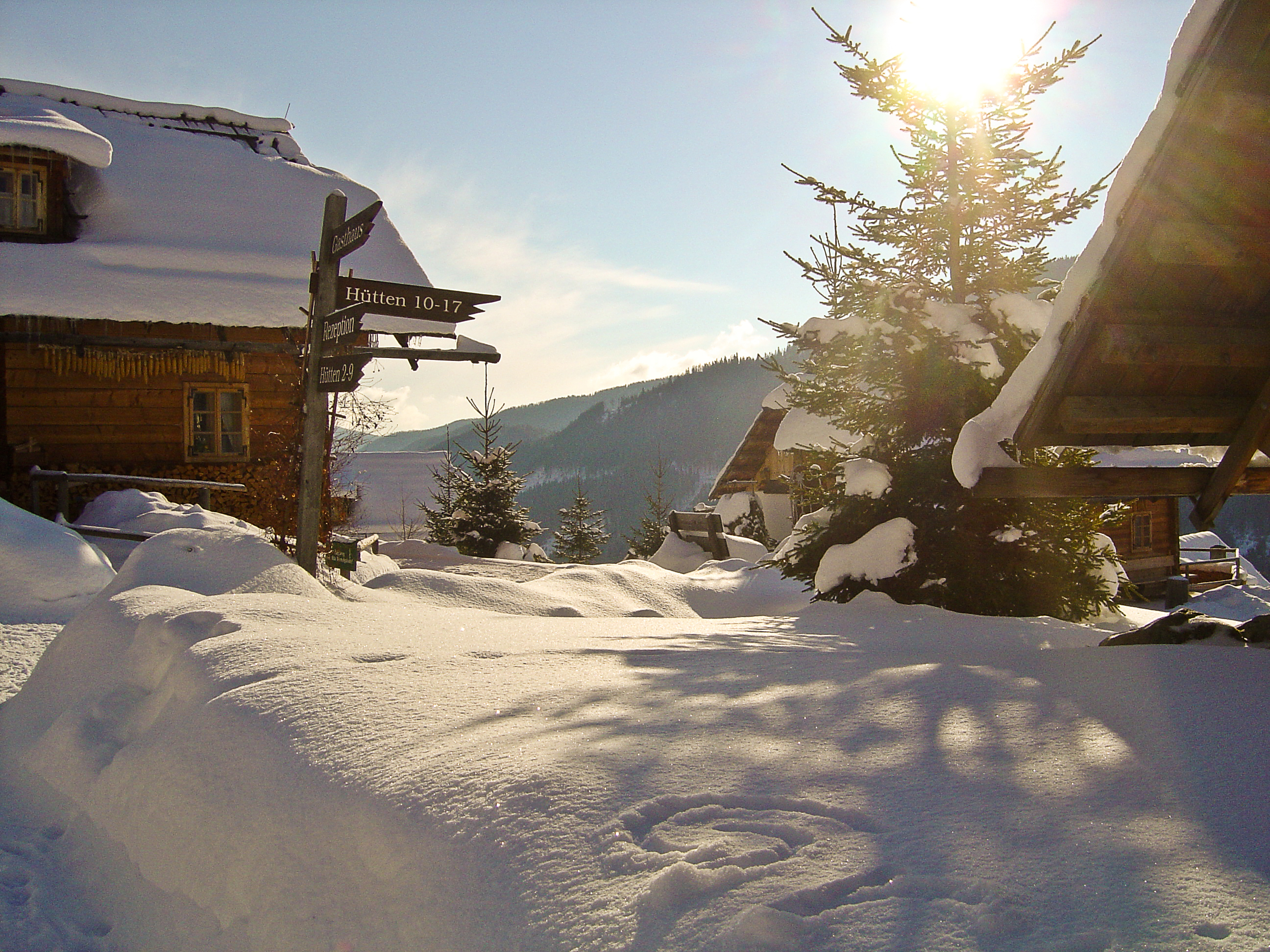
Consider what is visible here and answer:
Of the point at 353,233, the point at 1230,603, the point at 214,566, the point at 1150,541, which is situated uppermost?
the point at 353,233

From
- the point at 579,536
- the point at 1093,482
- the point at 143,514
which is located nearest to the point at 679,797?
the point at 1093,482

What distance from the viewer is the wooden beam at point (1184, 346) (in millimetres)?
3885

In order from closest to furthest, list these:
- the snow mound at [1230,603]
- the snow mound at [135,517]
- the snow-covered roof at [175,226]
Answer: the snow mound at [135,517]
the snow-covered roof at [175,226]
the snow mound at [1230,603]

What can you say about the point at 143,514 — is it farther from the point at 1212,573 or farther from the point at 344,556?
the point at 1212,573

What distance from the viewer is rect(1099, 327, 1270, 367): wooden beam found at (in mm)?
3885

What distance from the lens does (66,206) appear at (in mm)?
12625

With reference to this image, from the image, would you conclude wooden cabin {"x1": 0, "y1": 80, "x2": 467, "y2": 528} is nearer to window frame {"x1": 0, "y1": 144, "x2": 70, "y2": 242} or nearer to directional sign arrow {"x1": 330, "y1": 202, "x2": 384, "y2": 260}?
window frame {"x1": 0, "y1": 144, "x2": 70, "y2": 242}

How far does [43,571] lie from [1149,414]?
886 cm

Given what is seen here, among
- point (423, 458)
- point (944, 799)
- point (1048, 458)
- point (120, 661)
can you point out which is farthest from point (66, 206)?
point (423, 458)

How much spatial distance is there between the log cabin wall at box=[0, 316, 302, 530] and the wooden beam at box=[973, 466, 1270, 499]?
379 inches

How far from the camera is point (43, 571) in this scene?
285 inches

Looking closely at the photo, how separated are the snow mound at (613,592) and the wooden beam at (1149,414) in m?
4.50

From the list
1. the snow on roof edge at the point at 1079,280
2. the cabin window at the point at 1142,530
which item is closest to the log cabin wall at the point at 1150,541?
the cabin window at the point at 1142,530

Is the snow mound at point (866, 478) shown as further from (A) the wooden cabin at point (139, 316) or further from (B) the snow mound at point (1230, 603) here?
(B) the snow mound at point (1230, 603)
